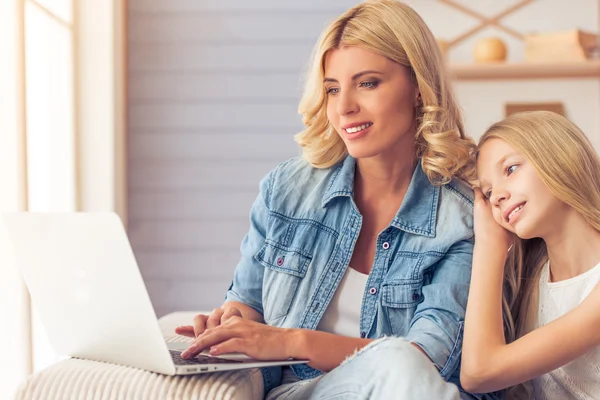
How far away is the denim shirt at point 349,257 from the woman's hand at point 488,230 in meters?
0.07

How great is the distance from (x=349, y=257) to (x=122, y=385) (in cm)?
64

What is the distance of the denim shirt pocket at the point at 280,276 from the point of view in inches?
68.2

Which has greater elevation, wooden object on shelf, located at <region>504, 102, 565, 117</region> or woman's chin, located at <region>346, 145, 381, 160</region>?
wooden object on shelf, located at <region>504, 102, 565, 117</region>

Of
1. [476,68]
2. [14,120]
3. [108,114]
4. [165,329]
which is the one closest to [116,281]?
[165,329]

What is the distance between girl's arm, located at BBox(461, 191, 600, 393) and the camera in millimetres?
1379

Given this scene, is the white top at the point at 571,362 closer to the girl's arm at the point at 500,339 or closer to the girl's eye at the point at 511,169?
the girl's arm at the point at 500,339

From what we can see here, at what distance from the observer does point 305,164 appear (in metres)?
1.88

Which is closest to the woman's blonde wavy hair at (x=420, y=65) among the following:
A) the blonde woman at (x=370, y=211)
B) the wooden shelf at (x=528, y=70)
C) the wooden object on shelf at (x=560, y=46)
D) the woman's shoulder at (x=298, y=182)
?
the blonde woman at (x=370, y=211)

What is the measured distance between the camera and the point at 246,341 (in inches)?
52.7

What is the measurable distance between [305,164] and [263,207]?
0.50 ft

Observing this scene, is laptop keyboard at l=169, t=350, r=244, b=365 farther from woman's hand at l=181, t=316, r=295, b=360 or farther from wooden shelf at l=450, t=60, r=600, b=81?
wooden shelf at l=450, t=60, r=600, b=81

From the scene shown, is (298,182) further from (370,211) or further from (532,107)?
(532,107)

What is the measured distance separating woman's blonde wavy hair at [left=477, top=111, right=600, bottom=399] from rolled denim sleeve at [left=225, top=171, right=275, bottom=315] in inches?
20.3

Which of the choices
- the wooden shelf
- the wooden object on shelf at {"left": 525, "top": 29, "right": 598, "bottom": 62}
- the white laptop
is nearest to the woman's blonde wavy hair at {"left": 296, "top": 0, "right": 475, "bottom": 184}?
the white laptop
